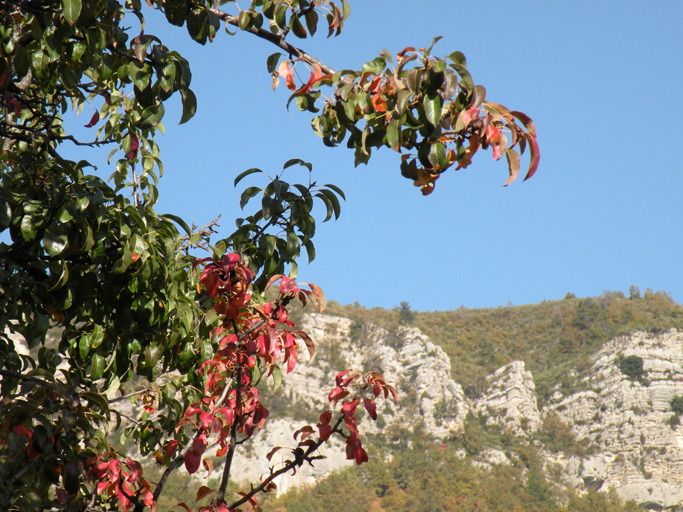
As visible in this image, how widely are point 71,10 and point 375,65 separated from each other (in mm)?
732

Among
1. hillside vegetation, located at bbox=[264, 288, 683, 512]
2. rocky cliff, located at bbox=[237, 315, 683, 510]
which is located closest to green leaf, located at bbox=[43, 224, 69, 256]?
hillside vegetation, located at bbox=[264, 288, 683, 512]

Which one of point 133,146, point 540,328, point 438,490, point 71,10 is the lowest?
point 438,490

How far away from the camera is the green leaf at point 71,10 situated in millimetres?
1444

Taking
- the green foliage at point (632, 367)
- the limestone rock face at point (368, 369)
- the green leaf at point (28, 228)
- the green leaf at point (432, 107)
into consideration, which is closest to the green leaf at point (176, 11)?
the green leaf at point (28, 228)

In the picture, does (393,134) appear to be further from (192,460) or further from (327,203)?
(192,460)

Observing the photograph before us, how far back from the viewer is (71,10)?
4.78ft

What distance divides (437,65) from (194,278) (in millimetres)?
1133

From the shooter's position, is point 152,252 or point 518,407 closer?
point 152,252

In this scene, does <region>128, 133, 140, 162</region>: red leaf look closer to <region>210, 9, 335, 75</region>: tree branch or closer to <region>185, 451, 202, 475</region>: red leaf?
<region>210, 9, 335, 75</region>: tree branch

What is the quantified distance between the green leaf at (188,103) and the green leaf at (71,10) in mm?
352

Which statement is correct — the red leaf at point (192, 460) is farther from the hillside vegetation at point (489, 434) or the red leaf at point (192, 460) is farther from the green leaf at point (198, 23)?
→ the hillside vegetation at point (489, 434)

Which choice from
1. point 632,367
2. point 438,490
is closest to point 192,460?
point 438,490

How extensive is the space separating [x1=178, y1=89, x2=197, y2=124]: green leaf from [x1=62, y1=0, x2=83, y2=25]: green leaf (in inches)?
13.8

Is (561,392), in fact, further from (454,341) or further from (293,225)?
(293,225)
